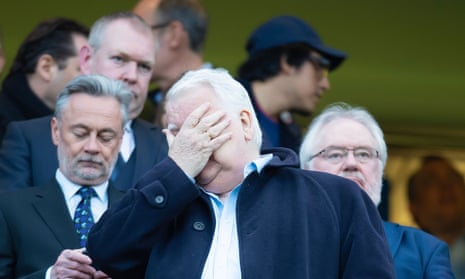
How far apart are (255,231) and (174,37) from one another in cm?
316

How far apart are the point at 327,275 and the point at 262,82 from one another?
298 cm

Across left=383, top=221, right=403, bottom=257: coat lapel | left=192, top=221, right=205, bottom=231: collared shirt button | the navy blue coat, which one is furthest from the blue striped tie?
left=383, top=221, right=403, bottom=257: coat lapel

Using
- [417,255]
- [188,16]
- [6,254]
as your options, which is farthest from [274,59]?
[6,254]

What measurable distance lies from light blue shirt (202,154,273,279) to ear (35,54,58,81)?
247 cm

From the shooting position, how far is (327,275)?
4254mm

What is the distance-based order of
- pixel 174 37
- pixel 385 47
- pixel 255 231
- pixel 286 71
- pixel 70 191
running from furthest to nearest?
pixel 385 47 → pixel 174 37 → pixel 286 71 → pixel 70 191 → pixel 255 231

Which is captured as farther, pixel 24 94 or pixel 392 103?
pixel 392 103

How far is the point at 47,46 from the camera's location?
6.72 m

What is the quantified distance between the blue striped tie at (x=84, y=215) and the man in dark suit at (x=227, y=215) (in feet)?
2.87

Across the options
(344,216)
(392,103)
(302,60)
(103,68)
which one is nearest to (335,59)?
(302,60)

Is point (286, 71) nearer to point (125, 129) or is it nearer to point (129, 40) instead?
point (129, 40)

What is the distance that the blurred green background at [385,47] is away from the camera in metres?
9.03

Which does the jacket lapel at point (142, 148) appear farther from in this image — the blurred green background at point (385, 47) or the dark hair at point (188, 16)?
the blurred green background at point (385, 47)

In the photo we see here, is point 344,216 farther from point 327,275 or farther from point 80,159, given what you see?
point 80,159
